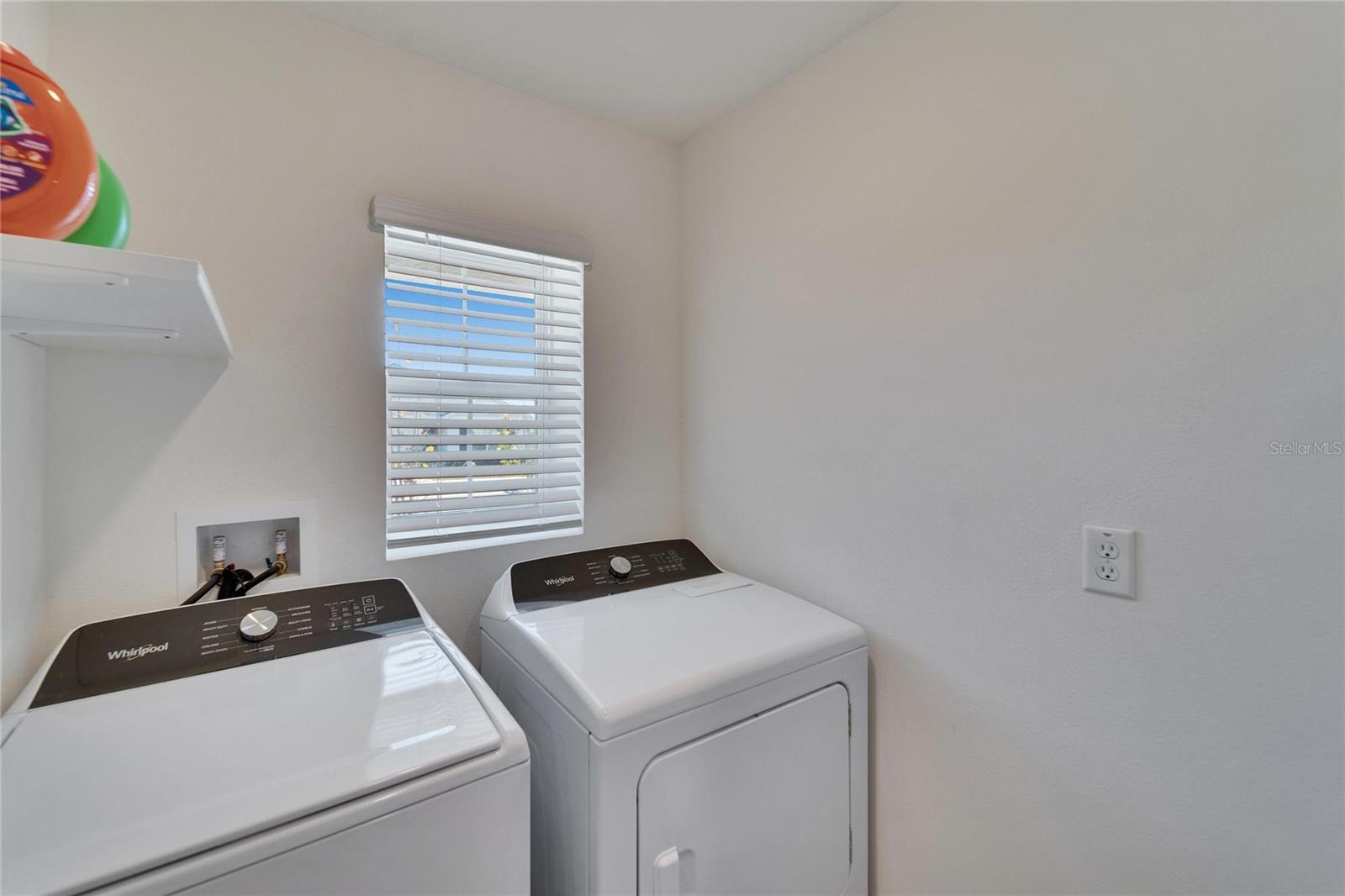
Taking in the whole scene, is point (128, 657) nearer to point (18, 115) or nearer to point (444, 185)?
point (18, 115)

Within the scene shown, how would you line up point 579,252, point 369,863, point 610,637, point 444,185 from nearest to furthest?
point 369,863 → point 610,637 → point 444,185 → point 579,252

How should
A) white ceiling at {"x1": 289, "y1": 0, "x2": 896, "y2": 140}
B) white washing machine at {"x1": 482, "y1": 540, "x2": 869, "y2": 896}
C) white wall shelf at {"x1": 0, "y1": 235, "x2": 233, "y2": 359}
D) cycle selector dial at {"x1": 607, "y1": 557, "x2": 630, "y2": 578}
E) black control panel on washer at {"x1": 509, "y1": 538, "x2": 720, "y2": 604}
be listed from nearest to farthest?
white wall shelf at {"x1": 0, "y1": 235, "x2": 233, "y2": 359} → white washing machine at {"x1": 482, "y1": 540, "x2": 869, "y2": 896} → white ceiling at {"x1": 289, "y1": 0, "x2": 896, "y2": 140} → black control panel on washer at {"x1": 509, "y1": 538, "x2": 720, "y2": 604} → cycle selector dial at {"x1": 607, "y1": 557, "x2": 630, "y2": 578}

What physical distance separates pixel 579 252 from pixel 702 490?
3.03 feet

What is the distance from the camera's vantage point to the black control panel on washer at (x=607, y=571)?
151 centimetres

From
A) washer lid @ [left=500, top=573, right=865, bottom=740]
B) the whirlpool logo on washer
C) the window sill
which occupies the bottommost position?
washer lid @ [left=500, top=573, right=865, bottom=740]

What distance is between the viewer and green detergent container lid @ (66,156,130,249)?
2.39 feet

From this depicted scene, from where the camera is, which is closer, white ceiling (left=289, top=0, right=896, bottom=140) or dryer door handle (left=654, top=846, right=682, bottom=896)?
dryer door handle (left=654, top=846, right=682, bottom=896)

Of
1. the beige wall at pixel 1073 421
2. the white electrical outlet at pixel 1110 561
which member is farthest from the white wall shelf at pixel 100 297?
the white electrical outlet at pixel 1110 561

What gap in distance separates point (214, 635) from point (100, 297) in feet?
2.39

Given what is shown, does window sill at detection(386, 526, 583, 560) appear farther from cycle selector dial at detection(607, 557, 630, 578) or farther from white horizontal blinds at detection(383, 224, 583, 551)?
cycle selector dial at detection(607, 557, 630, 578)

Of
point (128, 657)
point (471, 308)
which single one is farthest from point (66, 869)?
point (471, 308)

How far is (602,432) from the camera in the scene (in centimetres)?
188

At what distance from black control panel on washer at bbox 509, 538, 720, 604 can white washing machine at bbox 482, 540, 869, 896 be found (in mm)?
11

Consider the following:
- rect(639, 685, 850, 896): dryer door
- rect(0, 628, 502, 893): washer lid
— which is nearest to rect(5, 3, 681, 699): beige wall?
rect(0, 628, 502, 893): washer lid
